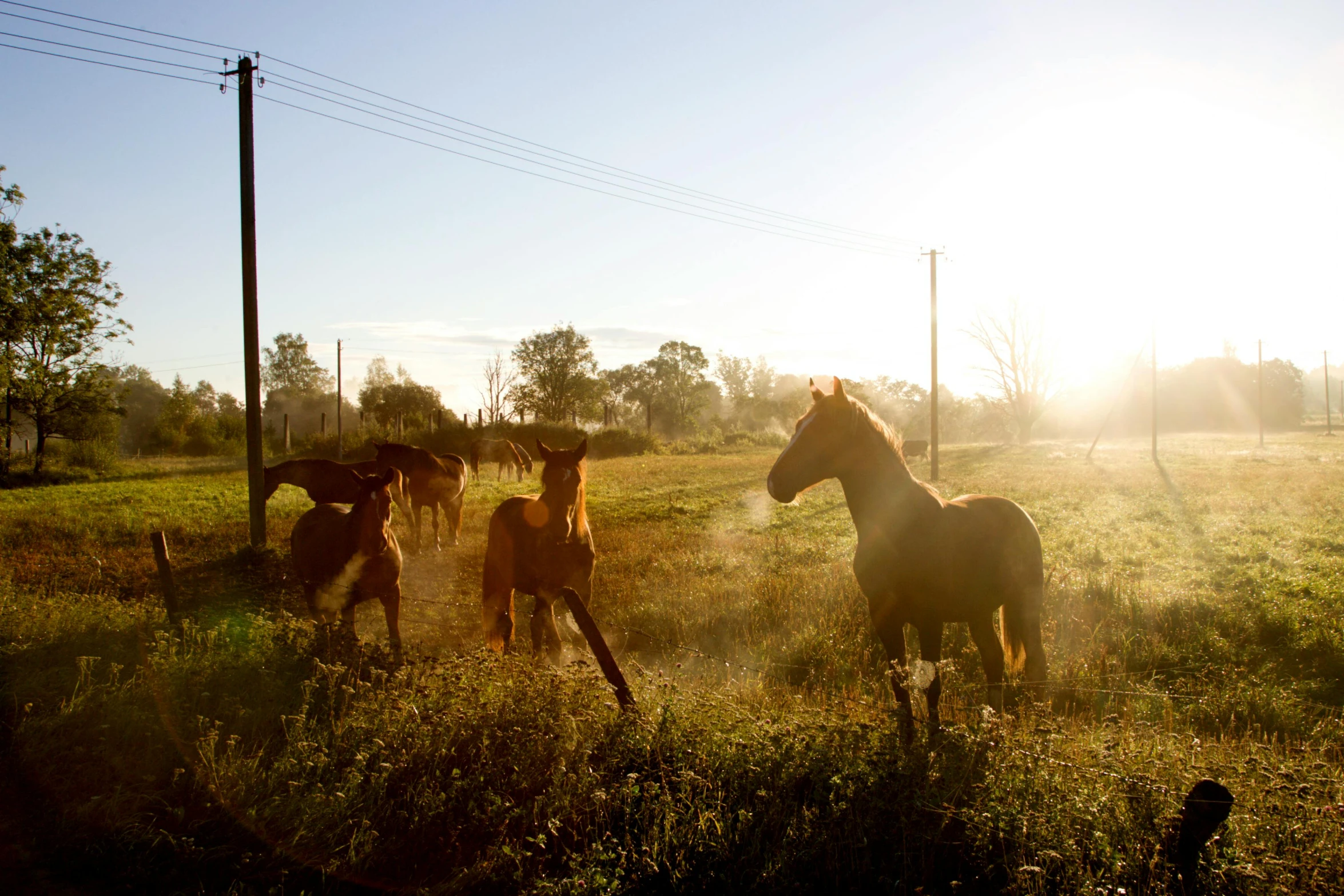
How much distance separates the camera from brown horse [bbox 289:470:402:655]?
6.84 m

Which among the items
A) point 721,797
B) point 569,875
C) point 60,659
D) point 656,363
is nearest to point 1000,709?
point 721,797

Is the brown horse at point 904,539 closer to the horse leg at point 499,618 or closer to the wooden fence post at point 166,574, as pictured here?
the horse leg at point 499,618

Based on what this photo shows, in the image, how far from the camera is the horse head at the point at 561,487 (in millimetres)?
5996

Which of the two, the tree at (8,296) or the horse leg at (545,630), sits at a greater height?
the tree at (8,296)

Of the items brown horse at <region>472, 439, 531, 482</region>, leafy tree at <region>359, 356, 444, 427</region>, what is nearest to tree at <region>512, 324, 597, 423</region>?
leafy tree at <region>359, 356, 444, 427</region>

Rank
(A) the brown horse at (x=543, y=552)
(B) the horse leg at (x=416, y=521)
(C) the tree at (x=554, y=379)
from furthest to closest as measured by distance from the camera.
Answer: (C) the tree at (x=554, y=379) < (B) the horse leg at (x=416, y=521) < (A) the brown horse at (x=543, y=552)

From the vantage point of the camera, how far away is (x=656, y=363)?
286 feet

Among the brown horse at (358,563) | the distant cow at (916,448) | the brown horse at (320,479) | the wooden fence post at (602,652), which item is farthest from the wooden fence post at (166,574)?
the distant cow at (916,448)

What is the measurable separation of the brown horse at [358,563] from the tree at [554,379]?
48081 mm

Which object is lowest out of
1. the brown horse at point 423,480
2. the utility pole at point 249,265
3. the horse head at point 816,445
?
the brown horse at point 423,480

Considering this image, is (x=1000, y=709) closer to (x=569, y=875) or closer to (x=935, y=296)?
(x=569, y=875)

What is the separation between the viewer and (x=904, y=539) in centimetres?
→ 437

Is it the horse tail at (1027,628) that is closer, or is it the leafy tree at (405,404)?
the horse tail at (1027,628)

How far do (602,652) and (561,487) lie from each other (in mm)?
1879
